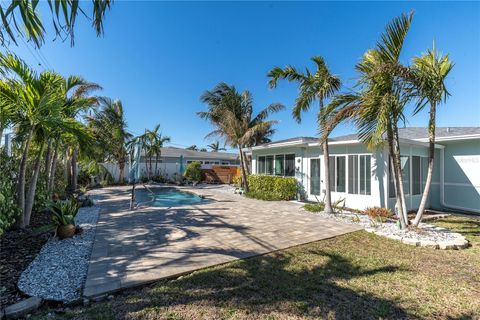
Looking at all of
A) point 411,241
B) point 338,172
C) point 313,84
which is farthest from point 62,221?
point 338,172

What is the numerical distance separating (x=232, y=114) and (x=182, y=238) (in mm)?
11213

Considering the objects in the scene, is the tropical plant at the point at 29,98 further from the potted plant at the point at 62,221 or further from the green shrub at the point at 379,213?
the green shrub at the point at 379,213

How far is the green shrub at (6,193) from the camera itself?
18.0 ft

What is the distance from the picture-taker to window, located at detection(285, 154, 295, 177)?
14.2 meters

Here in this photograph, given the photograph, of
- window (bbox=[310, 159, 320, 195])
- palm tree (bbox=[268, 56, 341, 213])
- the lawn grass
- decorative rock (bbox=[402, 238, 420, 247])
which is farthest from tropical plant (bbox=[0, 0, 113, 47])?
window (bbox=[310, 159, 320, 195])

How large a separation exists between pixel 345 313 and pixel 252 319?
1243mm

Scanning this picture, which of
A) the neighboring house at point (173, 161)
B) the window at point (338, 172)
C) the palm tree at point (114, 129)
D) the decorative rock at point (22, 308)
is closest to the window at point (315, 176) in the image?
the window at point (338, 172)

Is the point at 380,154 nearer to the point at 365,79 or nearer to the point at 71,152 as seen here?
the point at 365,79

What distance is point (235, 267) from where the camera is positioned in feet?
14.9

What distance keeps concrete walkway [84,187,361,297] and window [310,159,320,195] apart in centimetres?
270

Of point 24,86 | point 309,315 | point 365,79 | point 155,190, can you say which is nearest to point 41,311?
point 309,315

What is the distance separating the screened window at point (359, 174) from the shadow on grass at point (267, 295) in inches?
257

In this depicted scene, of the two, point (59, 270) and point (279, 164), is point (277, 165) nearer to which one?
point (279, 164)

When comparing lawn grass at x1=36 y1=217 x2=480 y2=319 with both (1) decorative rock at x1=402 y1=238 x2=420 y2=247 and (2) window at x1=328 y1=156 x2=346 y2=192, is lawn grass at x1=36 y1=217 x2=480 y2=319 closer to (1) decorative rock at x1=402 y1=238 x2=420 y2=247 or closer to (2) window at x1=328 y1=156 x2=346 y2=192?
(1) decorative rock at x1=402 y1=238 x2=420 y2=247
